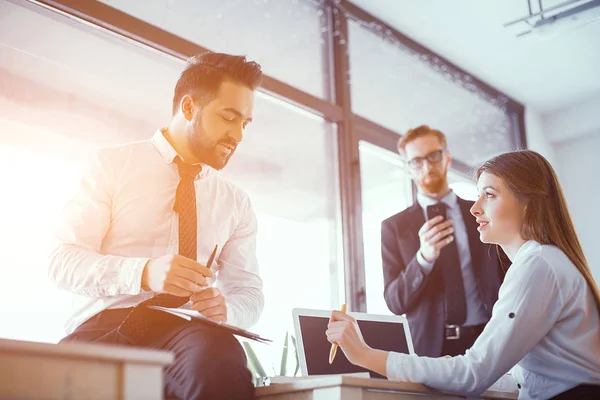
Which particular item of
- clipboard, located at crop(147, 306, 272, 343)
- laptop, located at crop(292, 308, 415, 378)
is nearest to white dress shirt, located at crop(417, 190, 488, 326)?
laptop, located at crop(292, 308, 415, 378)

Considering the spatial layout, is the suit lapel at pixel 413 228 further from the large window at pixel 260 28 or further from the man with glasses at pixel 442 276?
the large window at pixel 260 28

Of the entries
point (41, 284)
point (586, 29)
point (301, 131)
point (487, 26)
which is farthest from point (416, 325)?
point (586, 29)

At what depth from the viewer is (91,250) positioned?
1.89 meters

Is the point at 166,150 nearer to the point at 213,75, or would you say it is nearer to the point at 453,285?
the point at 213,75

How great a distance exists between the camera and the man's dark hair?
2.27 m

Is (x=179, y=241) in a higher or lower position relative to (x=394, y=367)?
higher

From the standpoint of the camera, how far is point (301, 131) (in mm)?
3703

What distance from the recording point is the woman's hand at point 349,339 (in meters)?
1.68

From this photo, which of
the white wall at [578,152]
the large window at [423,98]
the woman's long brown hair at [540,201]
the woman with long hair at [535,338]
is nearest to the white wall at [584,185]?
the white wall at [578,152]

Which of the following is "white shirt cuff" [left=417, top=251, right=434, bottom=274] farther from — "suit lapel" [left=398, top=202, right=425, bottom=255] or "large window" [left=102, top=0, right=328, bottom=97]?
"large window" [left=102, top=0, right=328, bottom=97]

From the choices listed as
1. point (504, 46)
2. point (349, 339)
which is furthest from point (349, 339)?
point (504, 46)

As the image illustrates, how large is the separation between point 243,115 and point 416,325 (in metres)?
1.35

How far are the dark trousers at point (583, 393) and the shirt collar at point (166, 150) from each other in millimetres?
1291

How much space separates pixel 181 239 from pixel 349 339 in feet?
2.16
